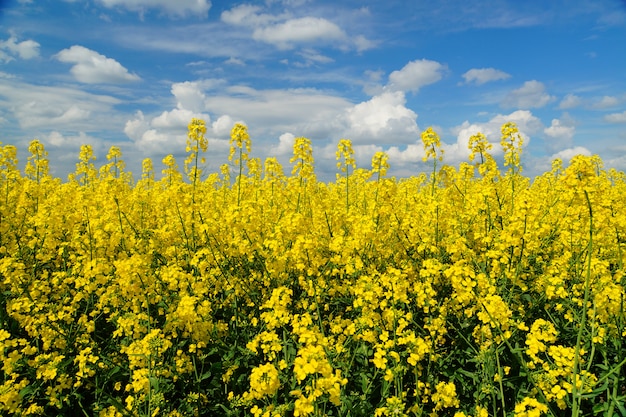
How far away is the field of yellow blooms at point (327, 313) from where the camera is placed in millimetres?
2719

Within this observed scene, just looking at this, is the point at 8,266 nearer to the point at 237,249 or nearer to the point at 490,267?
the point at 237,249

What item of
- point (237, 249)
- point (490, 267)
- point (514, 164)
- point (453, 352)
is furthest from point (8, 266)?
point (514, 164)

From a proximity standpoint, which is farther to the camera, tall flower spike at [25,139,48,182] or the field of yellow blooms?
tall flower spike at [25,139,48,182]

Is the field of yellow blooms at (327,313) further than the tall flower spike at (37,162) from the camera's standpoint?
No

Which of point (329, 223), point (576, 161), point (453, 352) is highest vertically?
point (576, 161)

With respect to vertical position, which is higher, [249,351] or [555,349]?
[555,349]

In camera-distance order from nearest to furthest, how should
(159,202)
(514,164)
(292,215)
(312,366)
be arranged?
(312,366) → (292,215) → (514,164) → (159,202)

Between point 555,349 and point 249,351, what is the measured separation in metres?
2.19

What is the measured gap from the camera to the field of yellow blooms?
2719 millimetres

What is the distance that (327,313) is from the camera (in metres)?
4.19

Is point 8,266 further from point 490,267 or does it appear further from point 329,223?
point 490,267

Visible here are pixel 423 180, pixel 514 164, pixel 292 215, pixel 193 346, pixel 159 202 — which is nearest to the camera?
pixel 193 346

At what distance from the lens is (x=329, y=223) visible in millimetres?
4844

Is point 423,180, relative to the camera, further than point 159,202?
Yes
